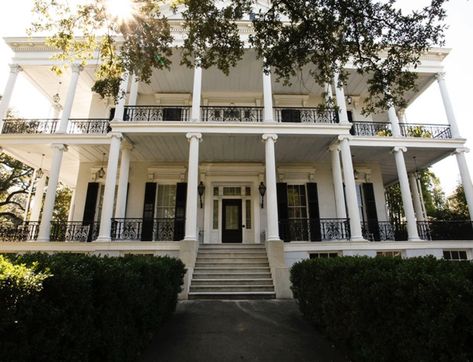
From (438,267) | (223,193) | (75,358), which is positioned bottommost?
(75,358)

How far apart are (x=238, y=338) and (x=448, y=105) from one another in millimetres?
12813

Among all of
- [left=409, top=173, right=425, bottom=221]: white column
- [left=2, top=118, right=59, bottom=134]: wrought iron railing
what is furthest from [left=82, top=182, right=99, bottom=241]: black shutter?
[left=409, top=173, right=425, bottom=221]: white column

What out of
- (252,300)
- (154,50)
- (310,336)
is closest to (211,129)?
(154,50)

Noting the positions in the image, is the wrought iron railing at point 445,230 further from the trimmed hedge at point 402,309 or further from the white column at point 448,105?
the trimmed hedge at point 402,309

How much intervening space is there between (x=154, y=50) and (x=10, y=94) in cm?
871

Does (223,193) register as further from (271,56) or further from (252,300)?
(271,56)

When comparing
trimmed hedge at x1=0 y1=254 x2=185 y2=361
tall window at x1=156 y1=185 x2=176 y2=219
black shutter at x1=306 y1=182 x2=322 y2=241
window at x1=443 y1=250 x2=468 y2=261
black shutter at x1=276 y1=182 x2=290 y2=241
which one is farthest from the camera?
tall window at x1=156 y1=185 x2=176 y2=219

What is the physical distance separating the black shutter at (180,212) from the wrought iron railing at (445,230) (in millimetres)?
9634

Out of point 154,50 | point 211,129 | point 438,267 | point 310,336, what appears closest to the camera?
point 438,267

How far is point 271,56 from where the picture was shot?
6.60 meters

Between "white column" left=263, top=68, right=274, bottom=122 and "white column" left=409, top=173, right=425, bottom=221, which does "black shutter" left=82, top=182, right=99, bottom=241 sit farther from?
"white column" left=409, top=173, right=425, bottom=221

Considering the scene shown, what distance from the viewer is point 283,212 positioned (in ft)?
38.9

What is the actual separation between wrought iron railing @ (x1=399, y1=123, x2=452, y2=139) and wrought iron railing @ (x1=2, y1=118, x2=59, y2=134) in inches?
598

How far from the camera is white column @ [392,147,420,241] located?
1047 cm
